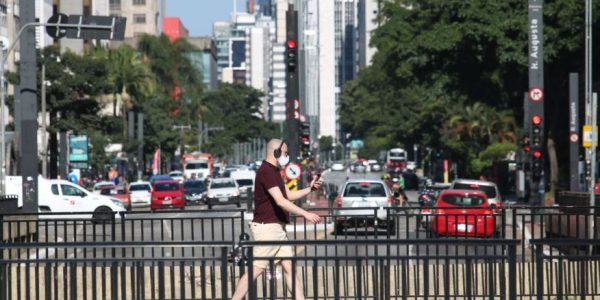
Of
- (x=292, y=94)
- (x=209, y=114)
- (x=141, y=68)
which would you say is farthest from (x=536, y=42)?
(x=209, y=114)

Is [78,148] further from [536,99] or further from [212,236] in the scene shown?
[212,236]

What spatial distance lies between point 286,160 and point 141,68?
9064 centimetres

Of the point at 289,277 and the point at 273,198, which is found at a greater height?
the point at 273,198

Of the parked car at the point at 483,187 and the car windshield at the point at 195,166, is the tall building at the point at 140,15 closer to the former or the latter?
the car windshield at the point at 195,166

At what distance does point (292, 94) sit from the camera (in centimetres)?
4422

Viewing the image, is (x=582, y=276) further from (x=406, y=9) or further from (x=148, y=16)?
(x=148, y=16)

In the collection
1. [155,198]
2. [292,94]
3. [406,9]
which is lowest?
[155,198]

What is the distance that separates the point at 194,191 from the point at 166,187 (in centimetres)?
825

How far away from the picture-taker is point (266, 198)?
15.5m

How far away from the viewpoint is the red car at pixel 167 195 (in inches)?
2409

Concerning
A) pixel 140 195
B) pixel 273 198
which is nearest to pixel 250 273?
pixel 273 198

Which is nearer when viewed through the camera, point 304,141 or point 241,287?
point 241,287

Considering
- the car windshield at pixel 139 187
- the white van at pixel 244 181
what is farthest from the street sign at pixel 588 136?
the car windshield at pixel 139 187

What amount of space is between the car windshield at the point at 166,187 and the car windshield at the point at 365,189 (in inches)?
775
